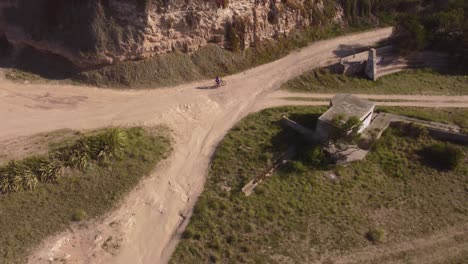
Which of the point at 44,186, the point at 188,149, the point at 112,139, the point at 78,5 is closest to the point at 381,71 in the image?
the point at 188,149

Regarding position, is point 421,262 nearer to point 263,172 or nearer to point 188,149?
point 263,172

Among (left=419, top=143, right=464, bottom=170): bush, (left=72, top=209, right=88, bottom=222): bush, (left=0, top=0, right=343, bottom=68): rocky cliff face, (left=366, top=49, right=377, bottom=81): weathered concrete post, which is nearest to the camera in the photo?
(left=72, top=209, right=88, bottom=222): bush

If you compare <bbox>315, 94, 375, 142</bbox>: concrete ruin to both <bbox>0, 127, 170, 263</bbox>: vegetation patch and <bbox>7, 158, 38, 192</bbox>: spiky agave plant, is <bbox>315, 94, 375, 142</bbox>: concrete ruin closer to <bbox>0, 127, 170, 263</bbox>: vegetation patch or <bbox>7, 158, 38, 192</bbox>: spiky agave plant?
<bbox>0, 127, 170, 263</bbox>: vegetation patch

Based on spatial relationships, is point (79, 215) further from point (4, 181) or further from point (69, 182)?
point (4, 181)

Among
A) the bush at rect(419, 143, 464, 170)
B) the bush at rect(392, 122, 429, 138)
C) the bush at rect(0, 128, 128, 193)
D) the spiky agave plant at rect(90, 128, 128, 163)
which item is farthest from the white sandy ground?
the bush at rect(419, 143, 464, 170)

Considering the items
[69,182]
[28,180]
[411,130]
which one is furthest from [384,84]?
[28,180]

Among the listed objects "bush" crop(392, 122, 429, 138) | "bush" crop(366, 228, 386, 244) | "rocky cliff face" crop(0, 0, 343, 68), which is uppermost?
"rocky cliff face" crop(0, 0, 343, 68)
